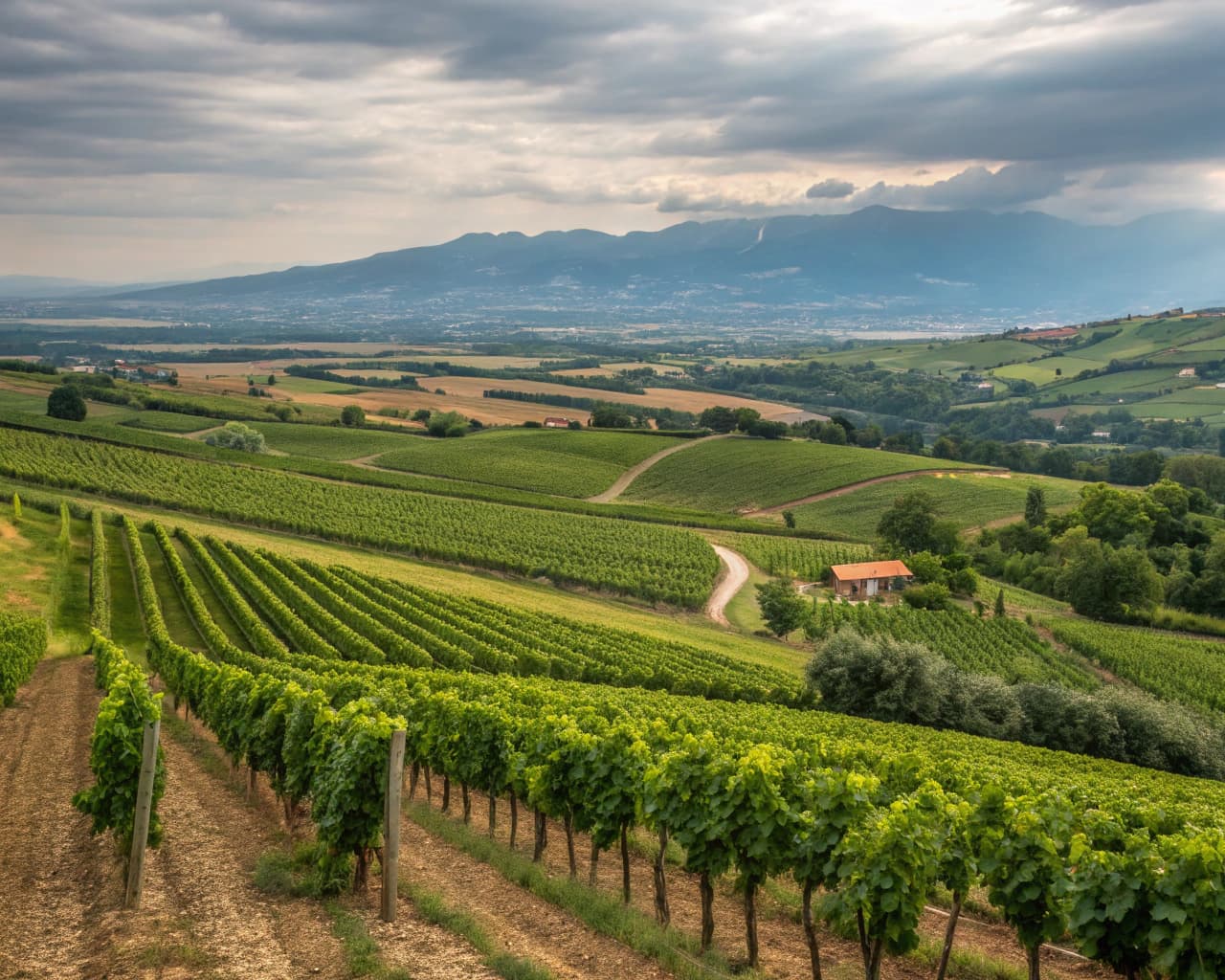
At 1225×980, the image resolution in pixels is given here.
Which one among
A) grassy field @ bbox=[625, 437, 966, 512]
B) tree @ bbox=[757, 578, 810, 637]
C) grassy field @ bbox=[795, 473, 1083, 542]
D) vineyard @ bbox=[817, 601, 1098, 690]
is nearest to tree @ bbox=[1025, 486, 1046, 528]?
grassy field @ bbox=[795, 473, 1083, 542]

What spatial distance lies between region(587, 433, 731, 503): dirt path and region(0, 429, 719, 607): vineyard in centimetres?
2041

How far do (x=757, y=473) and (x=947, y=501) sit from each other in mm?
24525

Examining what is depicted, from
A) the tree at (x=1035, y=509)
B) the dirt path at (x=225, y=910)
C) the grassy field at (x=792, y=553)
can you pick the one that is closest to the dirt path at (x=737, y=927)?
the dirt path at (x=225, y=910)

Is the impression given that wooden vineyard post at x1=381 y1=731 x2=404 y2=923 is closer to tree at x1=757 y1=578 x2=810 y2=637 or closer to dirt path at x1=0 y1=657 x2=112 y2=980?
dirt path at x1=0 y1=657 x2=112 y2=980

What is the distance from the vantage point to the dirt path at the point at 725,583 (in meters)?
64.9

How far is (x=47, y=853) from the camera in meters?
15.6

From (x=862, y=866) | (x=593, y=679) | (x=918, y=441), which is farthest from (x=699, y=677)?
(x=918, y=441)

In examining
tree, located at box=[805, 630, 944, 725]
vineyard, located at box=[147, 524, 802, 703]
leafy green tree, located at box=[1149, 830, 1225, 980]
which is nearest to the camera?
leafy green tree, located at box=[1149, 830, 1225, 980]

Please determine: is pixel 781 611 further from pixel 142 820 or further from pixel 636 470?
pixel 636 470

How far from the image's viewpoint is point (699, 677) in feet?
138

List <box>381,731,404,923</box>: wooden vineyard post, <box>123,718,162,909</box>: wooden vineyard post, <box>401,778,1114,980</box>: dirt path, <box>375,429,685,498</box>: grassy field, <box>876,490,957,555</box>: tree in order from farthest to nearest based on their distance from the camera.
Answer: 1. <box>375,429,685,498</box>: grassy field
2. <box>876,490,957,555</box>: tree
3. <box>123,718,162,909</box>: wooden vineyard post
4. <box>381,731,404,923</box>: wooden vineyard post
5. <box>401,778,1114,980</box>: dirt path

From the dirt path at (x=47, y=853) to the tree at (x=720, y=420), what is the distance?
126 meters

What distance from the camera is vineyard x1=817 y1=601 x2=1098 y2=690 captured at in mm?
53906

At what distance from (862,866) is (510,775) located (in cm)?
780
